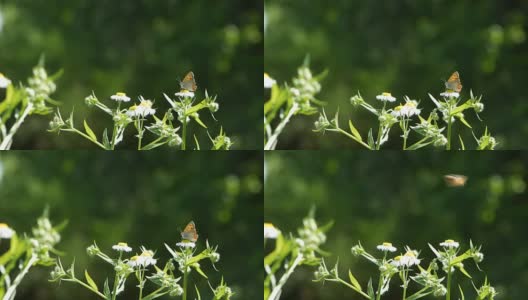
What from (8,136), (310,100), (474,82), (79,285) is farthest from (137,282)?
(474,82)

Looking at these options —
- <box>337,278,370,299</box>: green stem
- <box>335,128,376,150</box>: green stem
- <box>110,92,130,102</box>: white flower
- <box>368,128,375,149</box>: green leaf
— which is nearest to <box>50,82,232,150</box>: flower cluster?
<box>110,92,130,102</box>: white flower

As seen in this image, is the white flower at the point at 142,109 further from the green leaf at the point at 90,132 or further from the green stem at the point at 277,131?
the green stem at the point at 277,131

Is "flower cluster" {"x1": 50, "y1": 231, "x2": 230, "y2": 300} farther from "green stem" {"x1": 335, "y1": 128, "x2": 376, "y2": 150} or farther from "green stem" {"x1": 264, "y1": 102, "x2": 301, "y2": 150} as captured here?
"green stem" {"x1": 335, "y1": 128, "x2": 376, "y2": 150}

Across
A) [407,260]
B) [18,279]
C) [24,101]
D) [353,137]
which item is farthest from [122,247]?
[407,260]

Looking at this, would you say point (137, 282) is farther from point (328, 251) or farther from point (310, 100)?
point (310, 100)

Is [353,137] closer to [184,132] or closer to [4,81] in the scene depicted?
[184,132]

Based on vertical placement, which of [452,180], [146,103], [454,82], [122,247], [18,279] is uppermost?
[454,82]

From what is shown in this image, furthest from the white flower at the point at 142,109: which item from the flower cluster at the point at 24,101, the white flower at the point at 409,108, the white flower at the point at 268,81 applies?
the white flower at the point at 409,108
